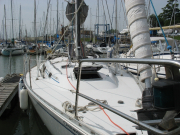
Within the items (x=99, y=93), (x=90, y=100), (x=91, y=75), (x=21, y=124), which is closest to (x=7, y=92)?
(x=21, y=124)

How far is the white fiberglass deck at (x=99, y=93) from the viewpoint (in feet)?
9.71

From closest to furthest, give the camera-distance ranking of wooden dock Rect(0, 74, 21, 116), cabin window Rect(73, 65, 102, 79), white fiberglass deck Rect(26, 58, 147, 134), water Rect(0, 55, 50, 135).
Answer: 1. white fiberglass deck Rect(26, 58, 147, 134)
2. cabin window Rect(73, 65, 102, 79)
3. water Rect(0, 55, 50, 135)
4. wooden dock Rect(0, 74, 21, 116)

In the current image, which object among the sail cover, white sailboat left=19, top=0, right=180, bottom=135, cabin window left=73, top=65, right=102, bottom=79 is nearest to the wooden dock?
white sailboat left=19, top=0, right=180, bottom=135

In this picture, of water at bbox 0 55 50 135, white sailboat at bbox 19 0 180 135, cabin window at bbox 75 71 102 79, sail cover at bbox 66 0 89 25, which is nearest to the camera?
white sailboat at bbox 19 0 180 135

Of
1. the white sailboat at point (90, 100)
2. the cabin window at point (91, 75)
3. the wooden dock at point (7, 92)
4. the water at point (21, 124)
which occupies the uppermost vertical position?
the cabin window at point (91, 75)

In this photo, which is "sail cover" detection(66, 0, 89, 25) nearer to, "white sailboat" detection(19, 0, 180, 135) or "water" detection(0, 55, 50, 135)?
"white sailboat" detection(19, 0, 180, 135)

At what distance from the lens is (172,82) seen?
159 cm

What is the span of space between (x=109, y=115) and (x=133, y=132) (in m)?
0.67

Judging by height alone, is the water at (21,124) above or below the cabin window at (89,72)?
below

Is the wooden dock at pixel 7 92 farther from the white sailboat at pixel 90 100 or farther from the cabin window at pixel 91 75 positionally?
the cabin window at pixel 91 75

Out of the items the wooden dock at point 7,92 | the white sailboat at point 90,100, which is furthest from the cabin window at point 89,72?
the wooden dock at point 7,92

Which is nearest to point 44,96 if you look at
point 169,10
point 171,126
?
point 171,126

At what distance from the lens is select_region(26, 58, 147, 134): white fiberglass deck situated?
9.71 feet

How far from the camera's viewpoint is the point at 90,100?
238 centimetres
